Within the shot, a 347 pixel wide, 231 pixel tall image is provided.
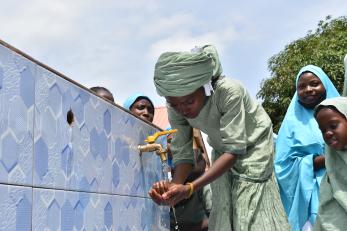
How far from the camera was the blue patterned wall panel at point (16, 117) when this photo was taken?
1.22 meters

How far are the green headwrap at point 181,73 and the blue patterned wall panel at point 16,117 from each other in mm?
637

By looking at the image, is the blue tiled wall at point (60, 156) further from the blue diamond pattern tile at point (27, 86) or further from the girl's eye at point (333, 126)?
the girl's eye at point (333, 126)

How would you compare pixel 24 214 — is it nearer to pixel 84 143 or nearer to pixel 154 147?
pixel 84 143

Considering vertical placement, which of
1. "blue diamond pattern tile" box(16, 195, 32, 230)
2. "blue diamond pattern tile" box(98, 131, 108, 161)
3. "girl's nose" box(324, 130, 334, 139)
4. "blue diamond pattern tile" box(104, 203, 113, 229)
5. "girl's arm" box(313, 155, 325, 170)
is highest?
"girl's nose" box(324, 130, 334, 139)

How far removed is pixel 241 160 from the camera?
2.01 meters

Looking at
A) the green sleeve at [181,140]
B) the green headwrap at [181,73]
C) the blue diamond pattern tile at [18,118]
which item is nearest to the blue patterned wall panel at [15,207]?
the blue diamond pattern tile at [18,118]

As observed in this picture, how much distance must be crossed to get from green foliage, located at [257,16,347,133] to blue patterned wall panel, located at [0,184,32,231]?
1020cm

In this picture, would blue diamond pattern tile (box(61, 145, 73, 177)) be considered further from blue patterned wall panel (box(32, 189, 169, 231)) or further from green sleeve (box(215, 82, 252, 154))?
green sleeve (box(215, 82, 252, 154))

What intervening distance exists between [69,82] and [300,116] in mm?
1862

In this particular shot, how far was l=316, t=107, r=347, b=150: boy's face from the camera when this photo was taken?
7.34 feet

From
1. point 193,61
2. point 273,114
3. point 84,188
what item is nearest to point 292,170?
point 193,61

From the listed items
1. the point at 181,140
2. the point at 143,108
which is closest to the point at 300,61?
the point at 143,108

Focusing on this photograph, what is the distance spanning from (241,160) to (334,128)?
54cm

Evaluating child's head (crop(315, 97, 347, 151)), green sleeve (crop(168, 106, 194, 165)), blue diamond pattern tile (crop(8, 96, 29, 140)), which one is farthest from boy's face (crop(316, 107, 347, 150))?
blue diamond pattern tile (crop(8, 96, 29, 140))
